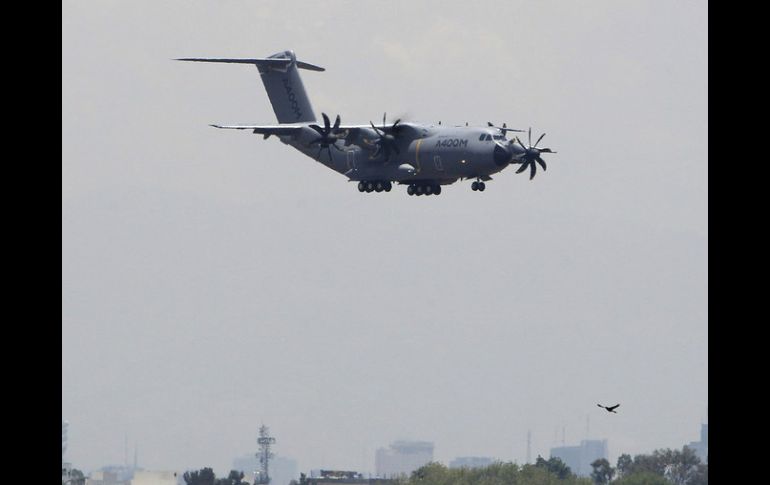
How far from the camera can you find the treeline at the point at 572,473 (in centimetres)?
14700

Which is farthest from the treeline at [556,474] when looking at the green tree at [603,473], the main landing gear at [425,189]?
the main landing gear at [425,189]

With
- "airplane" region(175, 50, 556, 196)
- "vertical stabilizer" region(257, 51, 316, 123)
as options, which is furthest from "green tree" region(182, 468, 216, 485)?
"airplane" region(175, 50, 556, 196)

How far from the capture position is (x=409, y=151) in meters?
92.9

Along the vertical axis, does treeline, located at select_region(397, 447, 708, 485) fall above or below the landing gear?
below

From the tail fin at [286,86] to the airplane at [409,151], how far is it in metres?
6.90

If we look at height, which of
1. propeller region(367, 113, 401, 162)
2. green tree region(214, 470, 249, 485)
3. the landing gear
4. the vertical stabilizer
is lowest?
green tree region(214, 470, 249, 485)

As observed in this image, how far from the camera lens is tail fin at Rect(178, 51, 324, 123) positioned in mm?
111875

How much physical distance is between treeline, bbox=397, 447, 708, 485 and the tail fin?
43346 millimetres

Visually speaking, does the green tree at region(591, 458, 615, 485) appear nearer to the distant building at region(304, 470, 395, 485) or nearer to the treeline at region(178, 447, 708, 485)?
the treeline at region(178, 447, 708, 485)

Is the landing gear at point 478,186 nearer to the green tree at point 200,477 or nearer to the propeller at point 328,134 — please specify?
the propeller at point 328,134

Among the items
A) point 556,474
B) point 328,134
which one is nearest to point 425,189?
point 328,134
